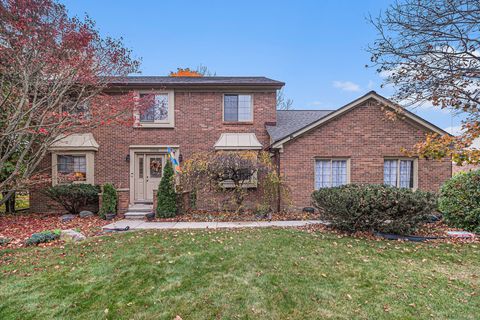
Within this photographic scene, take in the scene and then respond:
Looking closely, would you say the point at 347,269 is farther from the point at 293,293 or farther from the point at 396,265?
the point at 293,293

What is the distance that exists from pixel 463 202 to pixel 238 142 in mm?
8316

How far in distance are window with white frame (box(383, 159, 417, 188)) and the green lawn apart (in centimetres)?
469

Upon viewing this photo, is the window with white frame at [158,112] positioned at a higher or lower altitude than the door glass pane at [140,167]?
higher

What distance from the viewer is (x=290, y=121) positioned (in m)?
12.4

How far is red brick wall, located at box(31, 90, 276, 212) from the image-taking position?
11.2 metres

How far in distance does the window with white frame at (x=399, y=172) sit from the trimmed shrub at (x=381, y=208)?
3702 mm

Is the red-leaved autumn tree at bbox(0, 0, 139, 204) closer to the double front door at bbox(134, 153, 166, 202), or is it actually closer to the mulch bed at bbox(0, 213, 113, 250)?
the mulch bed at bbox(0, 213, 113, 250)

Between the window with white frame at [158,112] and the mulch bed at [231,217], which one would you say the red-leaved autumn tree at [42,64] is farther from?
the mulch bed at [231,217]

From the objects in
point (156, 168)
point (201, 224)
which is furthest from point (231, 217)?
point (156, 168)

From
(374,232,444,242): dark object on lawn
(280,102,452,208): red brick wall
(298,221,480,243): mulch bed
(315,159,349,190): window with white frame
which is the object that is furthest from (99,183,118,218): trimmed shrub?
(374,232,444,242): dark object on lawn

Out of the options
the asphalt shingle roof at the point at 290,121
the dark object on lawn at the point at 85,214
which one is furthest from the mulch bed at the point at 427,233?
the dark object on lawn at the point at 85,214

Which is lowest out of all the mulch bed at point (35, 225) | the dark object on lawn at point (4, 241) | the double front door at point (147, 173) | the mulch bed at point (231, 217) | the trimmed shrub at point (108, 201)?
the mulch bed at point (35, 225)

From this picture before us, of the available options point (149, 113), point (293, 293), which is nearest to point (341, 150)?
point (293, 293)

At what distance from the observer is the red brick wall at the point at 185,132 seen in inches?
443
